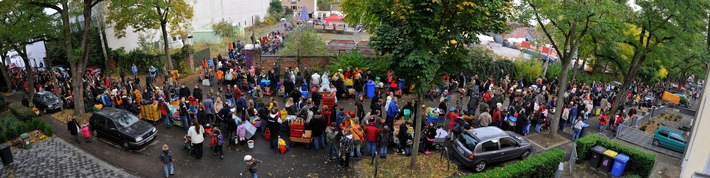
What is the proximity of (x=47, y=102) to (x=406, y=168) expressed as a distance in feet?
54.4

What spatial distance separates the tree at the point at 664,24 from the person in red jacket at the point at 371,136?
11.1 meters

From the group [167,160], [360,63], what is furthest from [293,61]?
[167,160]

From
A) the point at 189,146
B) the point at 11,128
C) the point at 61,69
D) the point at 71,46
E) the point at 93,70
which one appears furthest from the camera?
the point at 61,69

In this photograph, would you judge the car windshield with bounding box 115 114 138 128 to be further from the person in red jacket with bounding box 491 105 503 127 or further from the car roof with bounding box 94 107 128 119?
the person in red jacket with bounding box 491 105 503 127

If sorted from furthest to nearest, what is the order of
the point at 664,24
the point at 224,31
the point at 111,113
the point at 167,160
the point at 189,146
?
the point at 224,31
the point at 664,24
the point at 111,113
the point at 189,146
the point at 167,160

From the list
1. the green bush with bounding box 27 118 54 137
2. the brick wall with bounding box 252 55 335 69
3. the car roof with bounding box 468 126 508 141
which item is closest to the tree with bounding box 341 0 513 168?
the car roof with bounding box 468 126 508 141

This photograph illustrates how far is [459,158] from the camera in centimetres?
1238

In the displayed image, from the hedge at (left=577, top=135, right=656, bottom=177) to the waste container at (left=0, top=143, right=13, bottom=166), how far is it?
18833 mm

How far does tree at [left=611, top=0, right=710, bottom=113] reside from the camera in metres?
17.0

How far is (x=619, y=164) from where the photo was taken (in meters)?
13.0

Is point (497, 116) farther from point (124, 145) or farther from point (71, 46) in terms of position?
point (71, 46)

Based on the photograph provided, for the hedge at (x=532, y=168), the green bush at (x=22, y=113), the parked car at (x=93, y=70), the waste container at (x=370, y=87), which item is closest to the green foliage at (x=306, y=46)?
the waste container at (x=370, y=87)

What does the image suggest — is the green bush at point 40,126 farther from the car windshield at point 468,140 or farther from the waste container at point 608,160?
the waste container at point 608,160

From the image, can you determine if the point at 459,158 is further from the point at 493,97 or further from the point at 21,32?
the point at 21,32
